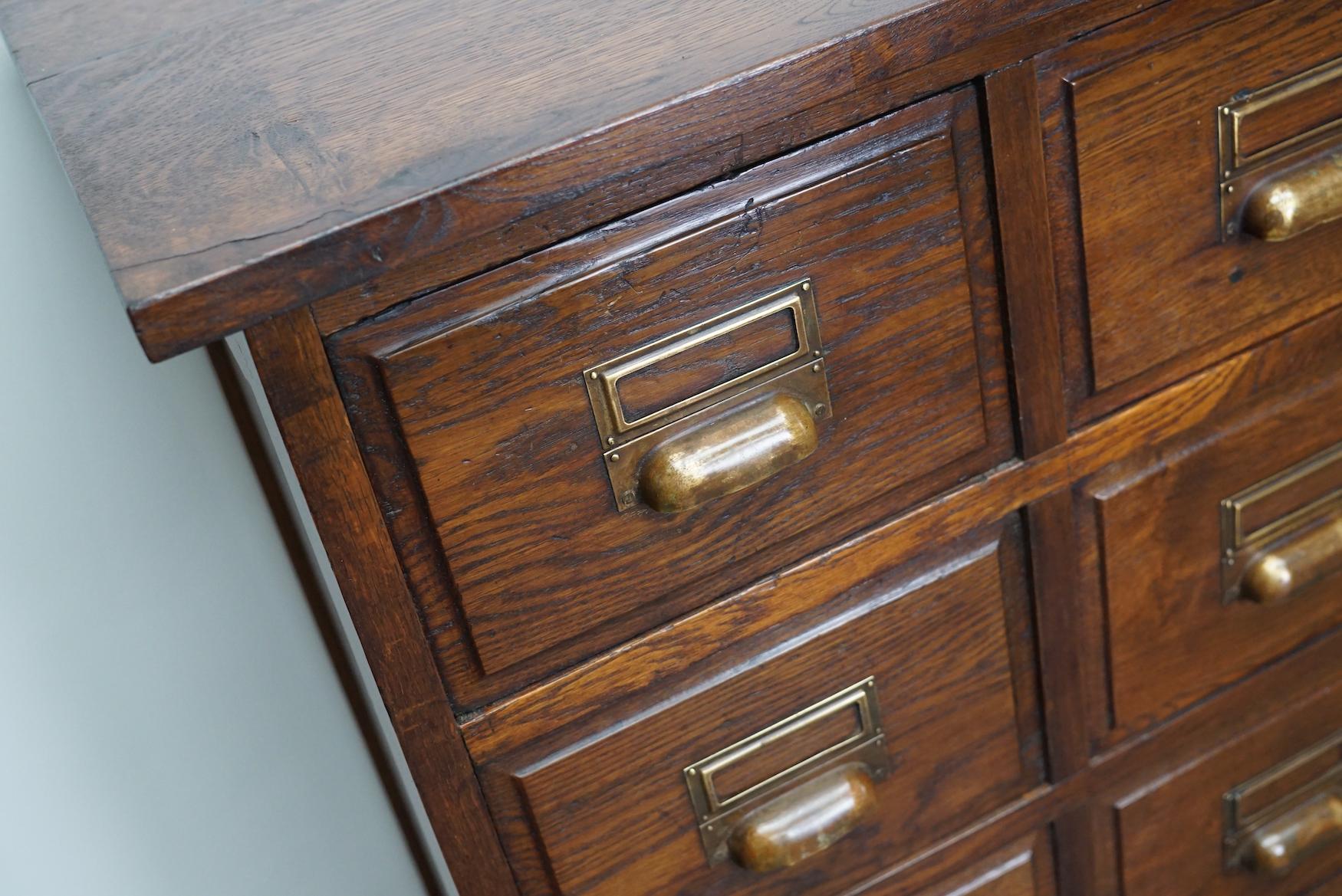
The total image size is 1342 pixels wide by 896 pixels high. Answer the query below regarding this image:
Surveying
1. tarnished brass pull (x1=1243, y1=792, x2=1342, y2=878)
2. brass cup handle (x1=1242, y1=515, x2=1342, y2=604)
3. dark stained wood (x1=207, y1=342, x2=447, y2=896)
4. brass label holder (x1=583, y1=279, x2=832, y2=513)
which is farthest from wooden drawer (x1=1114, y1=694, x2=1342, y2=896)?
dark stained wood (x1=207, y1=342, x2=447, y2=896)

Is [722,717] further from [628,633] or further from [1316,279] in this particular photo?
[1316,279]

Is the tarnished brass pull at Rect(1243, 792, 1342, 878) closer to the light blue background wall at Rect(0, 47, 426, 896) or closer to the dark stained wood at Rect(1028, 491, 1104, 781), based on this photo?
the dark stained wood at Rect(1028, 491, 1104, 781)

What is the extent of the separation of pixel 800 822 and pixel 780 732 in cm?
5

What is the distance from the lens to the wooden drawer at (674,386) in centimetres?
50

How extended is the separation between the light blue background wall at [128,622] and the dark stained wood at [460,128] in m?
0.19

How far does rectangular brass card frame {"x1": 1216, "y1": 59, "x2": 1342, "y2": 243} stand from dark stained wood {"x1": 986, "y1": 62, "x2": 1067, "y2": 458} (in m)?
0.10

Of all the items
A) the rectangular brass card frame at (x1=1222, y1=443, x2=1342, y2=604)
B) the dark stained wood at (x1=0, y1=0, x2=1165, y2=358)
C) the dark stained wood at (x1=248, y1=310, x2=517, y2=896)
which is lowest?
the rectangular brass card frame at (x1=1222, y1=443, x2=1342, y2=604)

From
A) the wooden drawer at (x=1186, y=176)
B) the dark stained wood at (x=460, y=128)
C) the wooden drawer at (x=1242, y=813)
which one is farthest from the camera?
the wooden drawer at (x=1242, y=813)

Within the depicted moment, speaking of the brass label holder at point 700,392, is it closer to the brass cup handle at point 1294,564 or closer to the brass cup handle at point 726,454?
the brass cup handle at point 726,454

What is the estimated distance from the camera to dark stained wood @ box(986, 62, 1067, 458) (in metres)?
0.55

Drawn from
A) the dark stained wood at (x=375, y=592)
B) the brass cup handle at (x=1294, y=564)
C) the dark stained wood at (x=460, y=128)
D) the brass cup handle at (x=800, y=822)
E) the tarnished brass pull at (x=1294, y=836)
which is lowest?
the tarnished brass pull at (x=1294, y=836)

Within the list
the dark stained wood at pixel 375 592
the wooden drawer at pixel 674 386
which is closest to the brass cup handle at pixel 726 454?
the wooden drawer at pixel 674 386

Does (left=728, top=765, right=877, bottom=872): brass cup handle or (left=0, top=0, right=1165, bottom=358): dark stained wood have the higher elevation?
(left=0, top=0, right=1165, bottom=358): dark stained wood

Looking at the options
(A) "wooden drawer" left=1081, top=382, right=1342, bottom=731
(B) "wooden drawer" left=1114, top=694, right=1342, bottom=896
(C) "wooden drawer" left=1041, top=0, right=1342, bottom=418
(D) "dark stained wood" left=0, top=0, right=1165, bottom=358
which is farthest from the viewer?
(B) "wooden drawer" left=1114, top=694, right=1342, bottom=896
